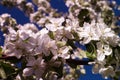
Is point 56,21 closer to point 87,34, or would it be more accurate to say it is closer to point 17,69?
point 87,34

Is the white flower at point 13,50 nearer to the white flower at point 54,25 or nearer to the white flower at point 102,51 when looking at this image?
the white flower at point 54,25

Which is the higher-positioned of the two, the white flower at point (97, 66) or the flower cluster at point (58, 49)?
the flower cluster at point (58, 49)

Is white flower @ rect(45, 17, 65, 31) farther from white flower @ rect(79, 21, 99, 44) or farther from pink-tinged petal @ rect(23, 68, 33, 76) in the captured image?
pink-tinged petal @ rect(23, 68, 33, 76)

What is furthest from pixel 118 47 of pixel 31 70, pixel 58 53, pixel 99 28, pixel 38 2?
pixel 38 2

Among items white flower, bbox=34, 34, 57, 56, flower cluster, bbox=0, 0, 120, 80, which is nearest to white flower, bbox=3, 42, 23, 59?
flower cluster, bbox=0, 0, 120, 80

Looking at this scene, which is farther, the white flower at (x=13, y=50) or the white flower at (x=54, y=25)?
the white flower at (x=54, y=25)

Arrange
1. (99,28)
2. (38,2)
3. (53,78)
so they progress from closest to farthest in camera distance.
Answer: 1. (53,78)
2. (99,28)
3. (38,2)

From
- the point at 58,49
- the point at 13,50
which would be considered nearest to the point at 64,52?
the point at 58,49

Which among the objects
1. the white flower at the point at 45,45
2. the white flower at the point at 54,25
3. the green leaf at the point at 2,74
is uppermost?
the white flower at the point at 54,25

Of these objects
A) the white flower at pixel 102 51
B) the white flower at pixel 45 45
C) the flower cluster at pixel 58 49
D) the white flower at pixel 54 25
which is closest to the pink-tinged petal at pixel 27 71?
the flower cluster at pixel 58 49
